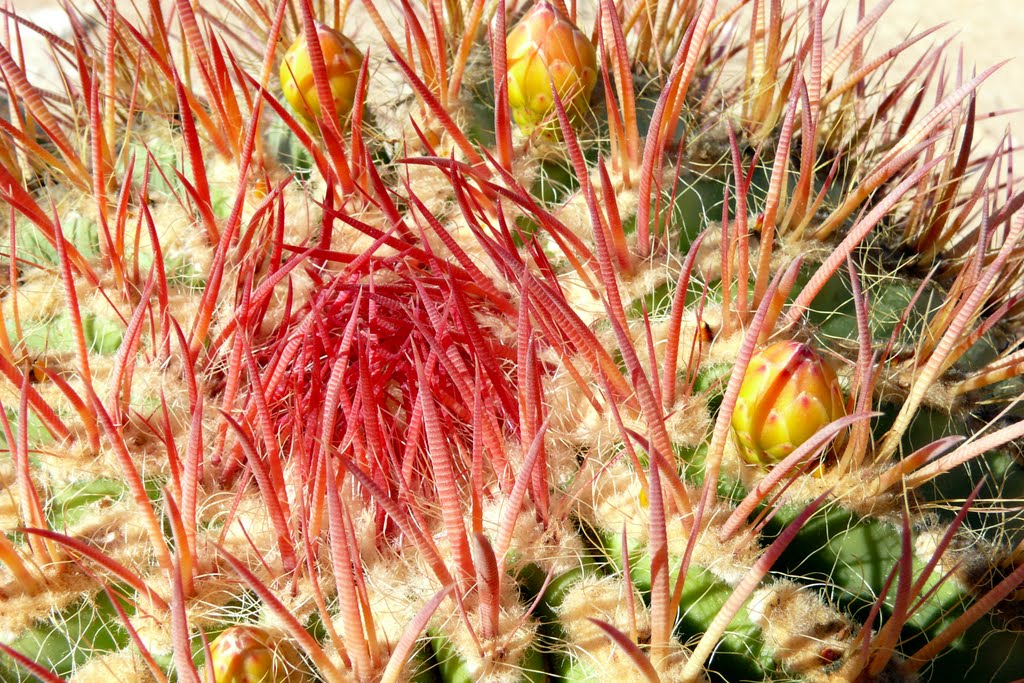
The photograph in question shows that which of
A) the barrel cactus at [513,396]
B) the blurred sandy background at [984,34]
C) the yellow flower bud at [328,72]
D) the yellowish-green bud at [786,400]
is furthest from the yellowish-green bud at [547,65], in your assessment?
the blurred sandy background at [984,34]

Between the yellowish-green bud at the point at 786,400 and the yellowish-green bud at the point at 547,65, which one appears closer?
the yellowish-green bud at the point at 786,400

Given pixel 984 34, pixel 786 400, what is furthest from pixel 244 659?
pixel 984 34

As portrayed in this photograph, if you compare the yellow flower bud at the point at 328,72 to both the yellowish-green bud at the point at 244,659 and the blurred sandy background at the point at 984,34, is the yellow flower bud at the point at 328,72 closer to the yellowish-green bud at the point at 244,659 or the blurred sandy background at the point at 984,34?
the yellowish-green bud at the point at 244,659

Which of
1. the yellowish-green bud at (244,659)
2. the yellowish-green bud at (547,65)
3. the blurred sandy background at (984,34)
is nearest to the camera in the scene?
the yellowish-green bud at (244,659)

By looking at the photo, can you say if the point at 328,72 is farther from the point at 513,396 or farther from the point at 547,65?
the point at 513,396

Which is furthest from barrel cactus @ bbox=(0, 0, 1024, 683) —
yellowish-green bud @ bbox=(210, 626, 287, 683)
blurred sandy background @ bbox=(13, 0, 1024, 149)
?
blurred sandy background @ bbox=(13, 0, 1024, 149)

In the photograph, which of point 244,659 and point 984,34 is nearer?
point 244,659

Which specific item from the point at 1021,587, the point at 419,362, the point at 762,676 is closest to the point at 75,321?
the point at 419,362

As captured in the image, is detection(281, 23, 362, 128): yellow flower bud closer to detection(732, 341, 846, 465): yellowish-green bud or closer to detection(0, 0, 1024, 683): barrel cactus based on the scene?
detection(0, 0, 1024, 683): barrel cactus
